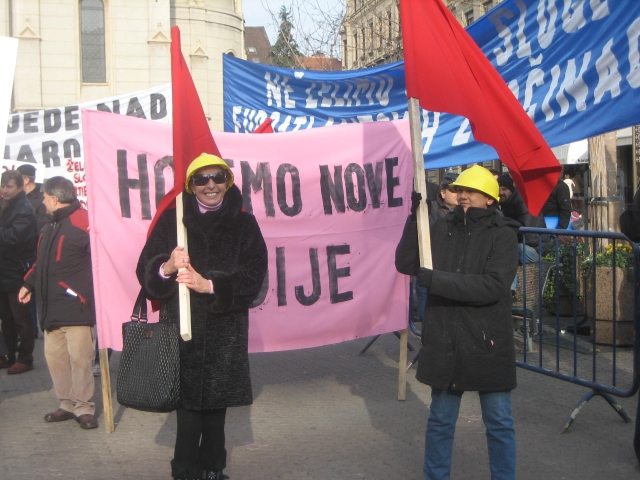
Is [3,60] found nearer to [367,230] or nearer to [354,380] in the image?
[367,230]

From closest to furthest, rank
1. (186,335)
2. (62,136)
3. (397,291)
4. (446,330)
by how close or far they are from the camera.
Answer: (186,335) < (446,330) < (397,291) < (62,136)

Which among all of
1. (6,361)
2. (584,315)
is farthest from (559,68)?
(6,361)

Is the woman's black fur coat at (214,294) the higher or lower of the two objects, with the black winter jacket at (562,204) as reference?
lower

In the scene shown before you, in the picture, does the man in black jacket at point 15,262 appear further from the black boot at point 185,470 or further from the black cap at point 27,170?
the black boot at point 185,470

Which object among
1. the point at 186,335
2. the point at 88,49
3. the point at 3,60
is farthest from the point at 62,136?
the point at 88,49

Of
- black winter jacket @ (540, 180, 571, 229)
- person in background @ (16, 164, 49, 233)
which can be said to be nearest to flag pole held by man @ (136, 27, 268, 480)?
person in background @ (16, 164, 49, 233)

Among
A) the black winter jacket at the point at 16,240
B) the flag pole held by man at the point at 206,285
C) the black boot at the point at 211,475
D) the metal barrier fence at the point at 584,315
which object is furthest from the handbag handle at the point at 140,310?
the black winter jacket at the point at 16,240

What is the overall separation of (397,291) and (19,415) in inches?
123

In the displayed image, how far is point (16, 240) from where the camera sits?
7.38 meters

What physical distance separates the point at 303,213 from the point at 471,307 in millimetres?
2481

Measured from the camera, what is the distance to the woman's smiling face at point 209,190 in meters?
4.15

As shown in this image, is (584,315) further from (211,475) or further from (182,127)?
(182,127)

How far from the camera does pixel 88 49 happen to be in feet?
116

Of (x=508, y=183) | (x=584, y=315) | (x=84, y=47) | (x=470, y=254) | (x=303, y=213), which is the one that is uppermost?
(x=84, y=47)
